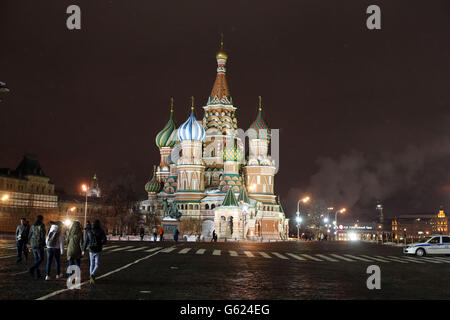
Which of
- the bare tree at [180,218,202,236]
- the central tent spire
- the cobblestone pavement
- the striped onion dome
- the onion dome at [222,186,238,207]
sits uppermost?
the central tent spire

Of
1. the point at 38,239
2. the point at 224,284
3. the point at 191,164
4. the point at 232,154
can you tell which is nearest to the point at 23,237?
the point at 38,239

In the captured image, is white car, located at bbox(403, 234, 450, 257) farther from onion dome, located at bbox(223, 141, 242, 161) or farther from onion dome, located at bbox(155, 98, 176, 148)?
onion dome, located at bbox(155, 98, 176, 148)

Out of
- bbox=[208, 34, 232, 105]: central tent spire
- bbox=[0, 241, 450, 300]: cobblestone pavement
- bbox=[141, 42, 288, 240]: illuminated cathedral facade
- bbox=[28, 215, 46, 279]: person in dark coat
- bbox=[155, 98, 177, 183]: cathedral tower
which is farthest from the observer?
bbox=[155, 98, 177, 183]: cathedral tower

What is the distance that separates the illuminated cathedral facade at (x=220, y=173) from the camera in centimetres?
9275

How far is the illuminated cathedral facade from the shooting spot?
304 feet

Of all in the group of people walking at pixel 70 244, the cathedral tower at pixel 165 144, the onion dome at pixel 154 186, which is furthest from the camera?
the cathedral tower at pixel 165 144

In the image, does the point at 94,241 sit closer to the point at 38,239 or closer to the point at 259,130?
the point at 38,239

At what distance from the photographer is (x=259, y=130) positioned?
326ft

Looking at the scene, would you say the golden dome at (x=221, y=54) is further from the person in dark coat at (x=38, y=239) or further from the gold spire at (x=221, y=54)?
the person in dark coat at (x=38, y=239)

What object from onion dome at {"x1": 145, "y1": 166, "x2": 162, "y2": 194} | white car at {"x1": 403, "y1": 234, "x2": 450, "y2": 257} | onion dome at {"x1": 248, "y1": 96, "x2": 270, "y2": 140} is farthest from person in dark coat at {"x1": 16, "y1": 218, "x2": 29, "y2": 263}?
onion dome at {"x1": 145, "y1": 166, "x2": 162, "y2": 194}

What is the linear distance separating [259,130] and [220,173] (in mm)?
10735

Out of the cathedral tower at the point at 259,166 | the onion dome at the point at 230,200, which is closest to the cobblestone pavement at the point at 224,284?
the onion dome at the point at 230,200
